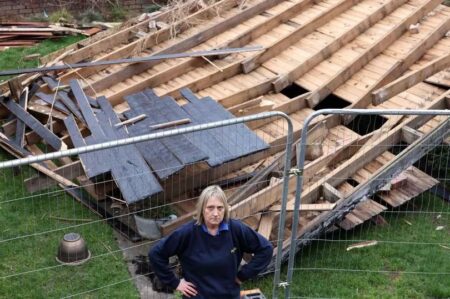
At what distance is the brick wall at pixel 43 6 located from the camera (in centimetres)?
1459

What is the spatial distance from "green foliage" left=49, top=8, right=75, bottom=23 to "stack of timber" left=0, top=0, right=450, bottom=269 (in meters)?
3.56

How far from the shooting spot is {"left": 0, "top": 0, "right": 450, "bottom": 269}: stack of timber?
720 cm

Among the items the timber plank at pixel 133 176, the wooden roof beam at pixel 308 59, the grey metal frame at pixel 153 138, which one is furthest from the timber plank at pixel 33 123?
the grey metal frame at pixel 153 138

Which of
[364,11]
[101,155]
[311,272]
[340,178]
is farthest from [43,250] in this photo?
[364,11]

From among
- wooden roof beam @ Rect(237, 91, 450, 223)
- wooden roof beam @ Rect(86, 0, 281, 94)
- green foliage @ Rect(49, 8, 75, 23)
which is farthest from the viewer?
green foliage @ Rect(49, 8, 75, 23)

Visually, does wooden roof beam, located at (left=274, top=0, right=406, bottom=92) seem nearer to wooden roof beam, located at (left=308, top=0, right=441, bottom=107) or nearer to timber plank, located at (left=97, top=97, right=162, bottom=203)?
wooden roof beam, located at (left=308, top=0, right=441, bottom=107)

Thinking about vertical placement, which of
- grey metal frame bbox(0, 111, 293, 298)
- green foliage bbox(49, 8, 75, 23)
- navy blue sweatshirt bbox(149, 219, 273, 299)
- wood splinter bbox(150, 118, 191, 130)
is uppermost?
grey metal frame bbox(0, 111, 293, 298)

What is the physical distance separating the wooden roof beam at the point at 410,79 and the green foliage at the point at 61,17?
7.89 meters

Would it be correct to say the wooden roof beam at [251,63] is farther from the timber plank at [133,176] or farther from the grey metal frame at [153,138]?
the grey metal frame at [153,138]

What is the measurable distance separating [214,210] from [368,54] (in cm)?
596

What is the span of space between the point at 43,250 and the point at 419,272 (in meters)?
3.90

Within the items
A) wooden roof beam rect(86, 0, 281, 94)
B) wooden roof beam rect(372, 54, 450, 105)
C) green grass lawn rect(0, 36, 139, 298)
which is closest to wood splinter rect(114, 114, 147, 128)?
green grass lawn rect(0, 36, 139, 298)

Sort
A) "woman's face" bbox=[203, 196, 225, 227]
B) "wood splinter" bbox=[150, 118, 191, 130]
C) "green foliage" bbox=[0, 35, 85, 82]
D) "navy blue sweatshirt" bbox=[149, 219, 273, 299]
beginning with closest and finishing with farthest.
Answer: "woman's face" bbox=[203, 196, 225, 227]
"navy blue sweatshirt" bbox=[149, 219, 273, 299]
"wood splinter" bbox=[150, 118, 191, 130]
"green foliage" bbox=[0, 35, 85, 82]

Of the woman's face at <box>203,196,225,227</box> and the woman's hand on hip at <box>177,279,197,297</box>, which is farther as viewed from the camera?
the woman's hand on hip at <box>177,279,197,297</box>
